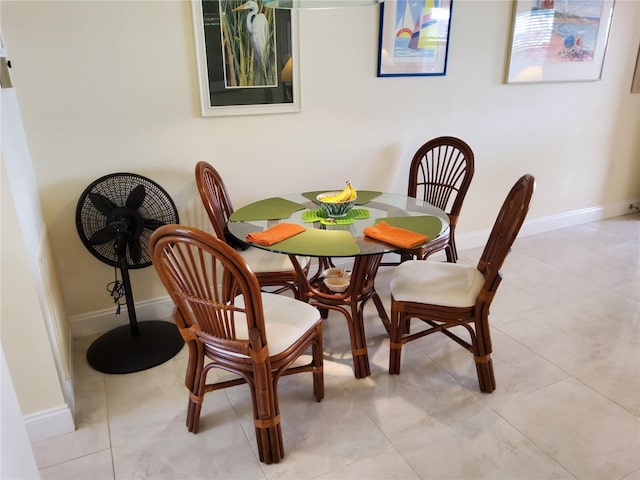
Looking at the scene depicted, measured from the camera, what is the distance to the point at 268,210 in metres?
2.27

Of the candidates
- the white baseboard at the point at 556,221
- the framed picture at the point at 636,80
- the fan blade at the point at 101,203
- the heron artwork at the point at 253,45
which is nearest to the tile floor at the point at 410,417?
the fan blade at the point at 101,203

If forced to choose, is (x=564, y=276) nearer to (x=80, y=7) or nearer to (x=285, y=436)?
(x=285, y=436)

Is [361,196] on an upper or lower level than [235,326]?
upper

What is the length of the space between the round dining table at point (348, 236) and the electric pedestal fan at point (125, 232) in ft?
1.47

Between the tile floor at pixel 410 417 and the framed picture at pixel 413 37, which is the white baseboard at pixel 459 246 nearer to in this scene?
the tile floor at pixel 410 417

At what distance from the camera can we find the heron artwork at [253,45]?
7.74 ft

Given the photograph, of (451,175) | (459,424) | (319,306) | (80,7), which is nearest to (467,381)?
(459,424)

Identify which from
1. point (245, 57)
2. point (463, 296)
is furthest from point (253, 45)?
point (463, 296)

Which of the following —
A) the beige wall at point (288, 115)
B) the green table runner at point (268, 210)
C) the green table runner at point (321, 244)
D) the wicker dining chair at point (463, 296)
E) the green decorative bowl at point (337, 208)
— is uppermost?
the beige wall at point (288, 115)

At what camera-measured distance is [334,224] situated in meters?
2.04

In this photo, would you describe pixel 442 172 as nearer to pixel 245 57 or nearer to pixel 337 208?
pixel 337 208

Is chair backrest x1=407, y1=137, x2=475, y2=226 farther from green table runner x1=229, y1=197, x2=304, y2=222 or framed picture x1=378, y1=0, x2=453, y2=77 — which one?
green table runner x1=229, y1=197, x2=304, y2=222

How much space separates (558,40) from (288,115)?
87.8 inches

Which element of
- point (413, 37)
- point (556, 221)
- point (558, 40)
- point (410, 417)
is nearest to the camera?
point (410, 417)
